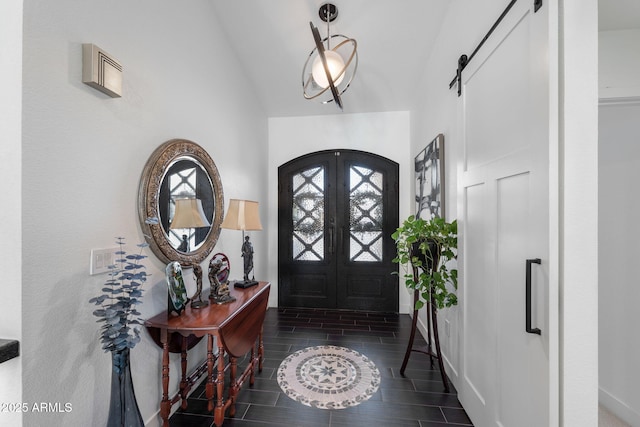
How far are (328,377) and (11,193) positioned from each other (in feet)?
7.30

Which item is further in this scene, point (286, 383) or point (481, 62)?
point (286, 383)

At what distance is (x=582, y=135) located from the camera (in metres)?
1.02

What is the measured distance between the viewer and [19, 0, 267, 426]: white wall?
1.02m

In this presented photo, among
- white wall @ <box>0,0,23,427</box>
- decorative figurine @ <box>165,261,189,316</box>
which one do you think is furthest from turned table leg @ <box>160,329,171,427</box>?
white wall @ <box>0,0,23,427</box>

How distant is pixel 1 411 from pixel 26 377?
13 centimetres

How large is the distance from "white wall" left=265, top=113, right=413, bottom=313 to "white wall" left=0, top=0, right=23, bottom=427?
301cm

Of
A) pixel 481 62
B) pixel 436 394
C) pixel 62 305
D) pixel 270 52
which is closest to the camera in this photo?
pixel 62 305

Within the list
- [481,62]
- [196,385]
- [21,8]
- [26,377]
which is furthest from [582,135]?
[196,385]

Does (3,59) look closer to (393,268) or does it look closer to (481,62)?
(481,62)

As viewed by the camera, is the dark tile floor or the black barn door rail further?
the dark tile floor

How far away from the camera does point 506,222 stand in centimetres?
135

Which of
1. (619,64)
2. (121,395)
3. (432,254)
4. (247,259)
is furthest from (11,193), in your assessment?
(619,64)

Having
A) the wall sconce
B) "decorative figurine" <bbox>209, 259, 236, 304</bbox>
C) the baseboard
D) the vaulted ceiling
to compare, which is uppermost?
the vaulted ceiling

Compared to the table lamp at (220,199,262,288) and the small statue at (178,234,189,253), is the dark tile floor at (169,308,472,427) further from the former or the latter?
the small statue at (178,234,189,253)
